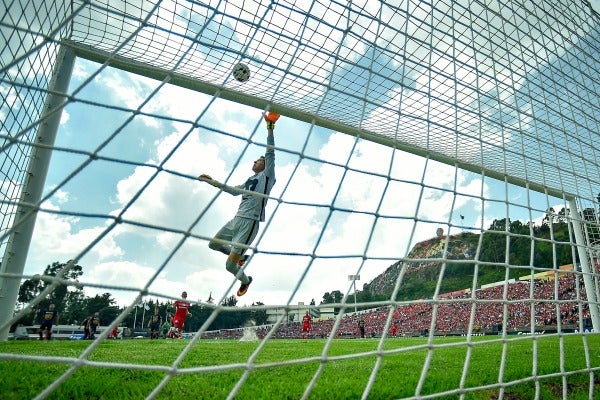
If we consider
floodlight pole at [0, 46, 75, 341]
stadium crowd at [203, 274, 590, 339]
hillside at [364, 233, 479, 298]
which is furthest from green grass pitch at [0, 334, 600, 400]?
hillside at [364, 233, 479, 298]

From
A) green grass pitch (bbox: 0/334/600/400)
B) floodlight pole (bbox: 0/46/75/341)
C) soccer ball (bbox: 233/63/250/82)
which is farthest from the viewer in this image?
floodlight pole (bbox: 0/46/75/341)

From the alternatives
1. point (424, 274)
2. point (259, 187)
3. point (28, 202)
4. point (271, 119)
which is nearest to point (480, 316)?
point (259, 187)

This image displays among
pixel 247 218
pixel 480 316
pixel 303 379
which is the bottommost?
pixel 303 379

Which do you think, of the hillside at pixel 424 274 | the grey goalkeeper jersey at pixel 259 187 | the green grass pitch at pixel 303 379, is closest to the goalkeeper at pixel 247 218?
the grey goalkeeper jersey at pixel 259 187

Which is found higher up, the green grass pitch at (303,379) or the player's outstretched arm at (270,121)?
the player's outstretched arm at (270,121)

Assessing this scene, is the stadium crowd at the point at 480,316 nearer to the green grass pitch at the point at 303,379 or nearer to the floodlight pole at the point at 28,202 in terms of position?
the green grass pitch at the point at 303,379

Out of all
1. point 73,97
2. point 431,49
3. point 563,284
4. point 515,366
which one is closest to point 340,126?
point 431,49

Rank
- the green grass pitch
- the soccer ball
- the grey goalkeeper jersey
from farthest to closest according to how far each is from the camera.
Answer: the grey goalkeeper jersey → the soccer ball → the green grass pitch

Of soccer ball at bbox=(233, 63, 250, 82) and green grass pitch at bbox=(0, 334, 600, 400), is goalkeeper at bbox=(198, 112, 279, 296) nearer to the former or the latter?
soccer ball at bbox=(233, 63, 250, 82)

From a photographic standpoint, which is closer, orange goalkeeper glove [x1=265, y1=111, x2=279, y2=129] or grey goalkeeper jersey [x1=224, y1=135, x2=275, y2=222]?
orange goalkeeper glove [x1=265, y1=111, x2=279, y2=129]

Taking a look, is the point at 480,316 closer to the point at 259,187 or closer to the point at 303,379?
the point at 259,187

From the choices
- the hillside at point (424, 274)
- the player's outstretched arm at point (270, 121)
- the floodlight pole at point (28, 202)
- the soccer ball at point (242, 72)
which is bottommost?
the floodlight pole at point (28, 202)

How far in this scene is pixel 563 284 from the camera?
2542cm

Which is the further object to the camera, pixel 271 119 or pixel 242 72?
pixel 271 119
